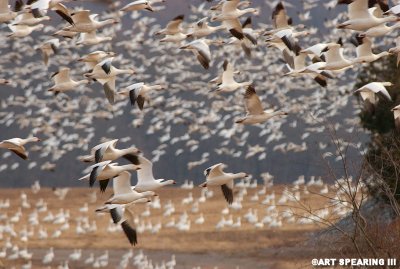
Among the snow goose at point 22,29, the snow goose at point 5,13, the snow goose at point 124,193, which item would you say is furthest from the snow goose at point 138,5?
the snow goose at point 124,193

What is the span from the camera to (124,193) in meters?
19.0

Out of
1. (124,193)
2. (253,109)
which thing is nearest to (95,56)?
(253,109)

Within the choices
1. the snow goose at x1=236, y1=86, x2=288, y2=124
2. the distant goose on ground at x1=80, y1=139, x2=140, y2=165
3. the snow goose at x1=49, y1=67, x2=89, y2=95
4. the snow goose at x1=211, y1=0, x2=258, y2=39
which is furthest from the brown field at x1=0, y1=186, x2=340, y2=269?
the distant goose on ground at x1=80, y1=139, x2=140, y2=165

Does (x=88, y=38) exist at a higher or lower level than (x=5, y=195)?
higher

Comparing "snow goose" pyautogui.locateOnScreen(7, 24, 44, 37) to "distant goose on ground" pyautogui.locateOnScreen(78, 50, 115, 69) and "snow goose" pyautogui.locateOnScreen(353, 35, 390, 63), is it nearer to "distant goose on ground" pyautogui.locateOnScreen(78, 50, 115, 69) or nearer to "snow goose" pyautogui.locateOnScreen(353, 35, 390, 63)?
"distant goose on ground" pyautogui.locateOnScreen(78, 50, 115, 69)

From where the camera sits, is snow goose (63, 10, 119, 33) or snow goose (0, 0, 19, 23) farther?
snow goose (63, 10, 119, 33)

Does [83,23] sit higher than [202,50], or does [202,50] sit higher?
[83,23]

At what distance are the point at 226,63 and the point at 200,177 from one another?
2953 inches

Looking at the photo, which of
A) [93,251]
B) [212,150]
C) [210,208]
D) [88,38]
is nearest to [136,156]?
[88,38]

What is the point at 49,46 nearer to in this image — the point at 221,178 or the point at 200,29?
the point at 200,29

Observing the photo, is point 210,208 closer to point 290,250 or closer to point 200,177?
point 290,250

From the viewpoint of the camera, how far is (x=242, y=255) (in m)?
40.4

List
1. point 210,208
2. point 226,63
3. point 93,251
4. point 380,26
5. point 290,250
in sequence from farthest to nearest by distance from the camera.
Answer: point 210,208 < point 93,251 < point 290,250 < point 226,63 < point 380,26

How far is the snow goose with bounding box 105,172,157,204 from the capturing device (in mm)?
18906
